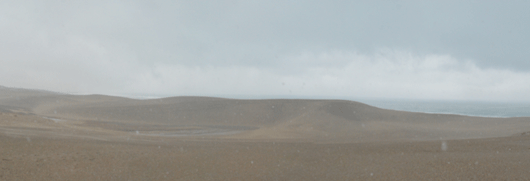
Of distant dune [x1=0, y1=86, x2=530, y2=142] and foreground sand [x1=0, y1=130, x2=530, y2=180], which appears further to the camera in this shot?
distant dune [x1=0, y1=86, x2=530, y2=142]

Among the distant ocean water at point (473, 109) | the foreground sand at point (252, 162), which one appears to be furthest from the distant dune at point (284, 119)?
the distant ocean water at point (473, 109)

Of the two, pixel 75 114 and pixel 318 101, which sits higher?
pixel 318 101

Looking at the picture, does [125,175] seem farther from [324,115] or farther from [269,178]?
[324,115]

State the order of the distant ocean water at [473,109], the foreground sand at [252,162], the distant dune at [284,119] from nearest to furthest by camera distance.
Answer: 1. the foreground sand at [252,162]
2. the distant dune at [284,119]
3. the distant ocean water at [473,109]

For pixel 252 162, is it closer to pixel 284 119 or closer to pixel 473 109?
pixel 284 119

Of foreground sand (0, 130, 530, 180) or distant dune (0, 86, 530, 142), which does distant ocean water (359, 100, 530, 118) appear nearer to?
distant dune (0, 86, 530, 142)

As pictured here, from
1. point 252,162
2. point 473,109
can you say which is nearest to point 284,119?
point 252,162

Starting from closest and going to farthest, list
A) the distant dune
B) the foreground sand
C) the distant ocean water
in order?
the foreground sand
the distant dune
the distant ocean water

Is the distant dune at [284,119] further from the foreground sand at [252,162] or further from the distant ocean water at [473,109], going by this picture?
the distant ocean water at [473,109]

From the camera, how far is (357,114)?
3403 cm

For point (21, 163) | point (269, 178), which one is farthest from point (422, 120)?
point (21, 163)

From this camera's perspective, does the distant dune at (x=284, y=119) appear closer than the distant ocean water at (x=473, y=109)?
Yes

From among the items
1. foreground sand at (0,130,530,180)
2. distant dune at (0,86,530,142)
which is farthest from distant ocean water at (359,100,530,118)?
foreground sand at (0,130,530,180)

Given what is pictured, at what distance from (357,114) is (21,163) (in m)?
30.1
